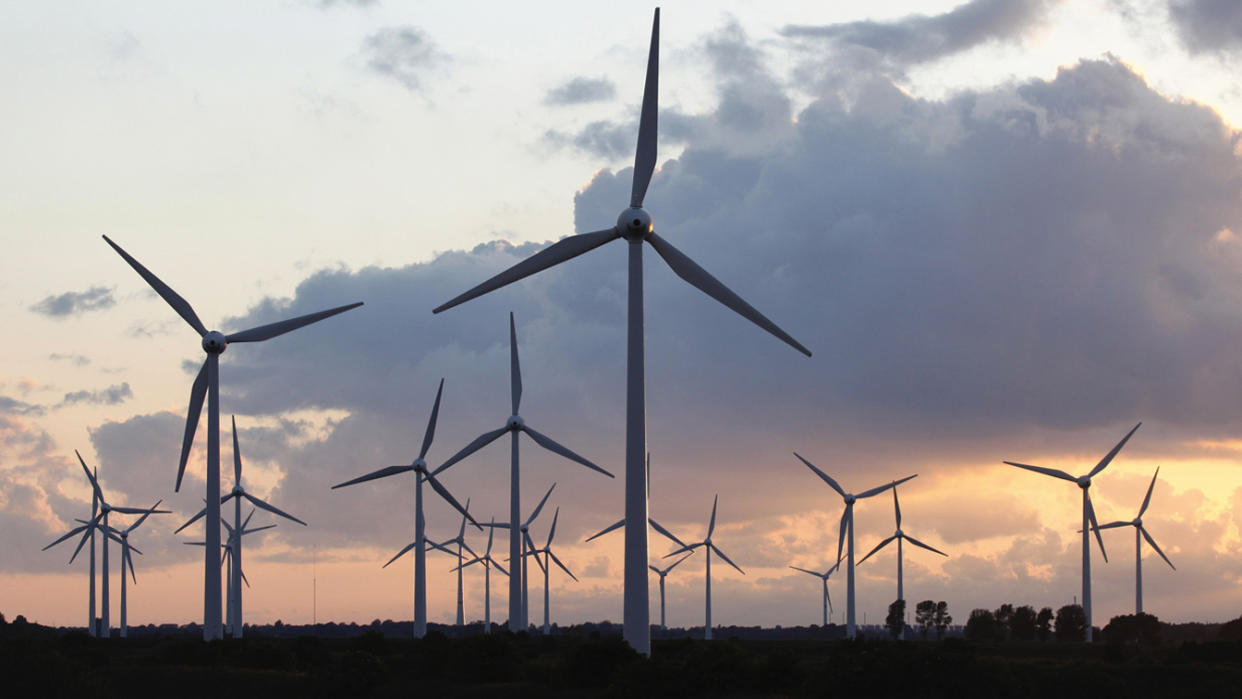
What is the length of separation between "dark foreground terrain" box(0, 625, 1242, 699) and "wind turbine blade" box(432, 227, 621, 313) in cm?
2167

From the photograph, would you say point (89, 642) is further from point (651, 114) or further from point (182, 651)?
point (651, 114)

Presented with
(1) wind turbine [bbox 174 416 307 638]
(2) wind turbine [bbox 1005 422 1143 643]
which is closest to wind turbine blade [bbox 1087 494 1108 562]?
(2) wind turbine [bbox 1005 422 1143 643]

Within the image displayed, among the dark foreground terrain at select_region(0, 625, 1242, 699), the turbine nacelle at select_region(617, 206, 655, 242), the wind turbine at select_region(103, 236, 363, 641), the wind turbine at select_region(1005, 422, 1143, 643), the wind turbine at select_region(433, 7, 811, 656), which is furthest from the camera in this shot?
the wind turbine at select_region(1005, 422, 1143, 643)

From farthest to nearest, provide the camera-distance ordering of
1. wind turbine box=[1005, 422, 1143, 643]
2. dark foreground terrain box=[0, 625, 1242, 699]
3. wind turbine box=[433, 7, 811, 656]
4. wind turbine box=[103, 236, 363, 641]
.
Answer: wind turbine box=[1005, 422, 1143, 643]
wind turbine box=[103, 236, 363, 641]
dark foreground terrain box=[0, 625, 1242, 699]
wind turbine box=[433, 7, 811, 656]

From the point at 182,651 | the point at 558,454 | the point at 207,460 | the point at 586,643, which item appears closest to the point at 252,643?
the point at 182,651

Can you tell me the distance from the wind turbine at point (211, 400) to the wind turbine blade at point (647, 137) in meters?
36.5

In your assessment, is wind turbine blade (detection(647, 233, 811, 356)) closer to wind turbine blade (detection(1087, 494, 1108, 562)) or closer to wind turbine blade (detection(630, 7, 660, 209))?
wind turbine blade (detection(630, 7, 660, 209))

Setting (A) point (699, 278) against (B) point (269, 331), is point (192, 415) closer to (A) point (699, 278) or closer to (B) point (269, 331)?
(B) point (269, 331)

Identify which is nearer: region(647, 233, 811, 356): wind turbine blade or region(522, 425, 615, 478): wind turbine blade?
region(647, 233, 811, 356): wind turbine blade

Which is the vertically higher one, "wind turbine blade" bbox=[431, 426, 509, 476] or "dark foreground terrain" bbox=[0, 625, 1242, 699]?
"wind turbine blade" bbox=[431, 426, 509, 476]

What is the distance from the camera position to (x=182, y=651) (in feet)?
383

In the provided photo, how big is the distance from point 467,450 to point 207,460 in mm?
27767

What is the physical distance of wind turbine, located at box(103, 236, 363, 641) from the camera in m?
112

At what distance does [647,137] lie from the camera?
84312mm
